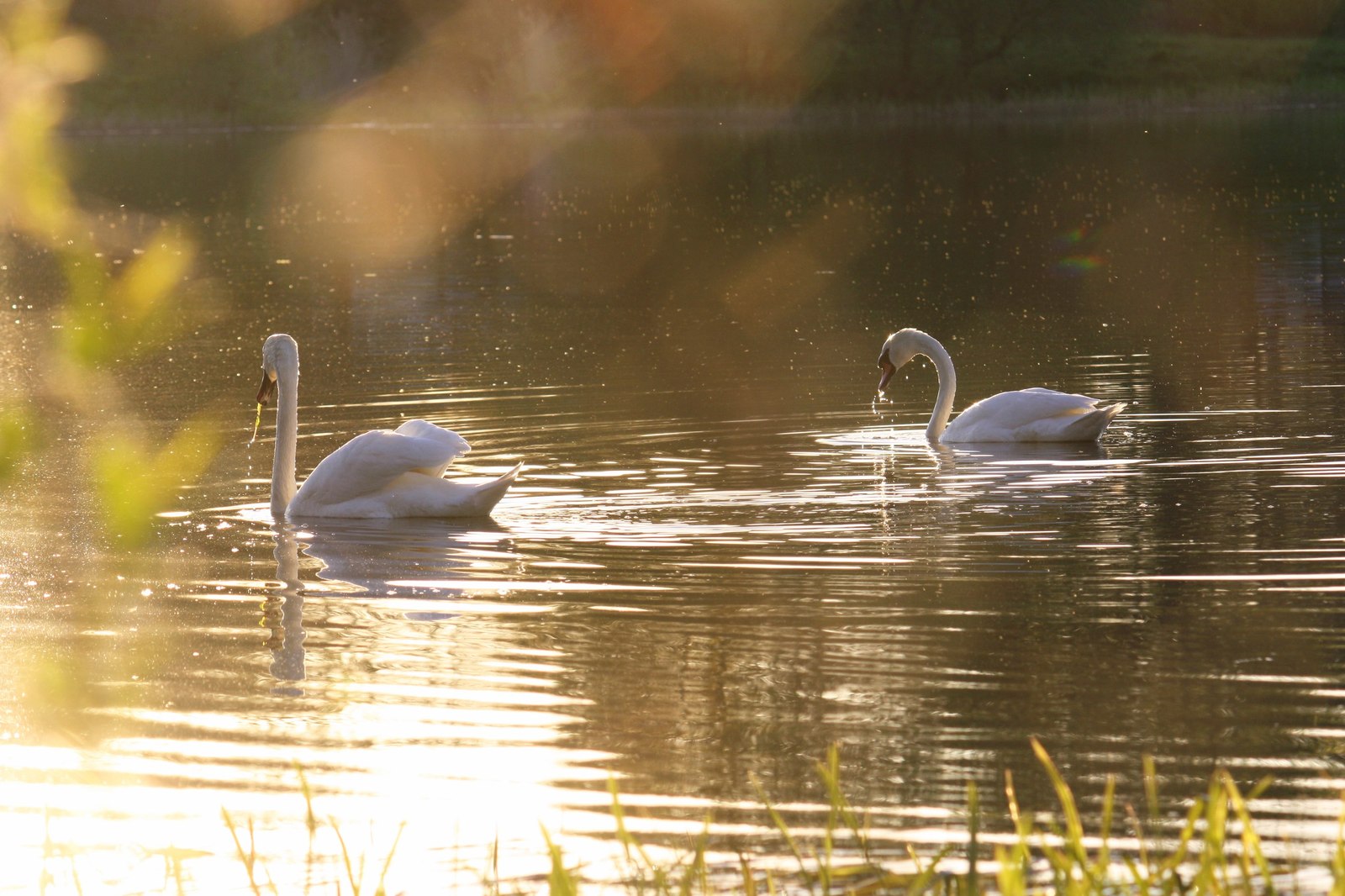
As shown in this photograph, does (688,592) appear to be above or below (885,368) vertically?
below

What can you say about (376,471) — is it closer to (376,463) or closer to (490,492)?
(376,463)

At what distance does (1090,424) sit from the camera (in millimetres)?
13938

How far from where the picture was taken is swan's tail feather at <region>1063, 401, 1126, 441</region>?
13.8 metres

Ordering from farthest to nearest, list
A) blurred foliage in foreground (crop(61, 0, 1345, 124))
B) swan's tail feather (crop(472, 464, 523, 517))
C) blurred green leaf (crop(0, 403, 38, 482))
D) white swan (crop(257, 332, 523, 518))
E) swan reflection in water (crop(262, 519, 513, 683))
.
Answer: blurred foliage in foreground (crop(61, 0, 1345, 124)) → blurred green leaf (crop(0, 403, 38, 482)) → white swan (crop(257, 332, 523, 518)) → swan's tail feather (crop(472, 464, 523, 517)) → swan reflection in water (crop(262, 519, 513, 683))

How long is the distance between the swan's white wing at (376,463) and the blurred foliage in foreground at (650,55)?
68.7 metres

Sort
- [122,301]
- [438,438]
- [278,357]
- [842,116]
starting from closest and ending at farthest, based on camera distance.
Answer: [438,438], [278,357], [122,301], [842,116]

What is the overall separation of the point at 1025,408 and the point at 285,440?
200 inches

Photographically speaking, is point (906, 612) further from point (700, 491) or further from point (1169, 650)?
point (700, 491)

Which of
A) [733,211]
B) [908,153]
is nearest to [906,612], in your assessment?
[733,211]

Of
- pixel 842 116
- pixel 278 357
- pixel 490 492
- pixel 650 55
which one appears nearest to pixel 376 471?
pixel 490 492

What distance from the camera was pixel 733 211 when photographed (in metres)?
41.5

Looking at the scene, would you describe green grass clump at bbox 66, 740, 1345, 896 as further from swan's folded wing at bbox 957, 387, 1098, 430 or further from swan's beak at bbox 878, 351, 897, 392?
swan's beak at bbox 878, 351, 897, 392

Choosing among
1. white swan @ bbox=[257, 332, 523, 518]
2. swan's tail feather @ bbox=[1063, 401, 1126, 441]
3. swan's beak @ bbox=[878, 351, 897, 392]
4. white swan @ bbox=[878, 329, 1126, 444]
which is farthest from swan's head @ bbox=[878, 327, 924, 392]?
white swan @ bbox=[257, 332, 523, 518]

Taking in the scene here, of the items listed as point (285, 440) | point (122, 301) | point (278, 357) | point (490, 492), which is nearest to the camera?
point (490, 492)
